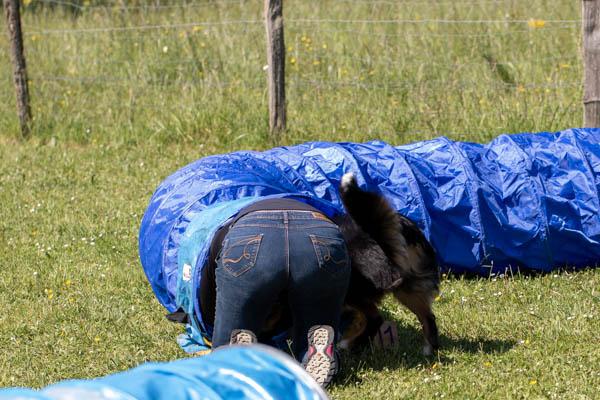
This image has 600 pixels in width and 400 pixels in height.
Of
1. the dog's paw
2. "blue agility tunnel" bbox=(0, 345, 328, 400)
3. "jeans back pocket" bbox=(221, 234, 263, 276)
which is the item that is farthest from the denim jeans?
"blue agility tunnel" bbox=(0, 345, 328, 400)

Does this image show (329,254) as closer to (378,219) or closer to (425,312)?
(378,219)

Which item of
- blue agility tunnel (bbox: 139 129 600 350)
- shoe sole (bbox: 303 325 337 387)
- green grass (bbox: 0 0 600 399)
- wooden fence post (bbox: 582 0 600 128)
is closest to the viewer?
shoe sole (bbox: 303 325 337 387)

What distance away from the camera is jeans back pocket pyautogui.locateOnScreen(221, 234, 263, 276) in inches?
175

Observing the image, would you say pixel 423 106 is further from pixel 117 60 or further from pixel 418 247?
pixel 418 247

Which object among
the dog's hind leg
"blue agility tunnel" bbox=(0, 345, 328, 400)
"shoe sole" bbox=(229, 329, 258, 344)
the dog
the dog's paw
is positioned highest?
the dog's paw

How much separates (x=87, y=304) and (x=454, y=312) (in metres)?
2.23

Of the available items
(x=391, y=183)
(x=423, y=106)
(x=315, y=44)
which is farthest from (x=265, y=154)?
(x=315, y=44)

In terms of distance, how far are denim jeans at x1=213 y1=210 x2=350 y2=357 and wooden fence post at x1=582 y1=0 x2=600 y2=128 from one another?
4.19 metres

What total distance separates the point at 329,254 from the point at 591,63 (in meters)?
4.43

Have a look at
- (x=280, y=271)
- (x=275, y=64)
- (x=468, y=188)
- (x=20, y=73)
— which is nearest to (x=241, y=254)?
(x=280, y=271)

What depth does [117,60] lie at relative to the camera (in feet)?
38.3

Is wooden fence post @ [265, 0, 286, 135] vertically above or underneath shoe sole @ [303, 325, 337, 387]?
above

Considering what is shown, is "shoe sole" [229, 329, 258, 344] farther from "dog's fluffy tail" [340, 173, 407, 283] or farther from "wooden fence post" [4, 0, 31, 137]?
"wooden fence post" [4, 0, 31, 137]

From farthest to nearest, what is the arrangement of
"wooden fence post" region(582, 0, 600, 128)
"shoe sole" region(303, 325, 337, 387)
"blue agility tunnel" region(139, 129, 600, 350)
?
"wooden fence post" region(582, 0, 600, 128) → "blue agility tunnel" region(139, 129, 600, 350) → "shoe sole" region(303, 325, 337, 387)
